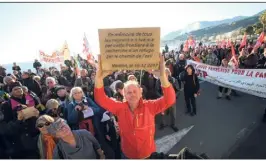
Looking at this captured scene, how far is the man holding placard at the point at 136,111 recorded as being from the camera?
118 inches

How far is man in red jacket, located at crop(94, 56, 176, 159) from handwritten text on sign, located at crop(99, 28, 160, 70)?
0.10 m

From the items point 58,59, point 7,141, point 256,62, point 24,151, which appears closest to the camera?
point 24,151

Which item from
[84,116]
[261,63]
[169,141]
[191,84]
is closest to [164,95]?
[84,116]

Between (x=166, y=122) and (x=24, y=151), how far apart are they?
164 inches

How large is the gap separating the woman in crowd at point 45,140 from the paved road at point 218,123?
2.95 meters

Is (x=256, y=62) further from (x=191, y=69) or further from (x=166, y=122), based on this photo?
(x=166, y=122)

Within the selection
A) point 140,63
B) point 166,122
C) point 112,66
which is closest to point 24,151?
point 112,66

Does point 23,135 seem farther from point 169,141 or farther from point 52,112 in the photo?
point 169,141

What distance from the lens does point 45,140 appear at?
10.8 feet

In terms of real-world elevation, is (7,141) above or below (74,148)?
below

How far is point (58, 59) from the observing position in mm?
12852

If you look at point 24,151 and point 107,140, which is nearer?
point 24,151

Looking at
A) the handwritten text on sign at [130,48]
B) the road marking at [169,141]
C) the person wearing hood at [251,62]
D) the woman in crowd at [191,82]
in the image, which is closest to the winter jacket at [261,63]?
the person wearing hood at [251,62]

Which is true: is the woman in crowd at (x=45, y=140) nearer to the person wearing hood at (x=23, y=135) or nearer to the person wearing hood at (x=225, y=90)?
the person wearing hood at (x=23, y=135)
